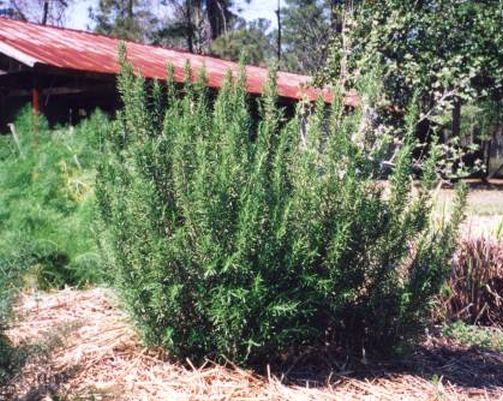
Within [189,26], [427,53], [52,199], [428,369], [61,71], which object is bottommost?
[428,369]

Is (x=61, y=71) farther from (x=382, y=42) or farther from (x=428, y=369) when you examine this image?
(x=428, y=369)

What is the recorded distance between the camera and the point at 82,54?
11.4 m

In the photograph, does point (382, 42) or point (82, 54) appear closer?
point (382, 42)

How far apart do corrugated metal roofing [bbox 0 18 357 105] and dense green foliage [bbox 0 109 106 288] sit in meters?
1.91

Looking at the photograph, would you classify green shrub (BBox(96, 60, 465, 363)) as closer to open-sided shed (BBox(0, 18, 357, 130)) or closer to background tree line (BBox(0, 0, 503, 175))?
background tree line (BBox(0, 0, 503, 175))

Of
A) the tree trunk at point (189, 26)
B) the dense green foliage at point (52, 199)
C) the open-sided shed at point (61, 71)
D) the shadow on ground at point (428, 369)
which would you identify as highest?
the tree trunk at point (189, 26)

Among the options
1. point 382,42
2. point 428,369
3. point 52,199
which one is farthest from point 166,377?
point 382,42

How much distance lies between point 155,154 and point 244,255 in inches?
23.0

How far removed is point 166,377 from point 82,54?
9630 mm

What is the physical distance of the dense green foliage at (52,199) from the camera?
4355mm

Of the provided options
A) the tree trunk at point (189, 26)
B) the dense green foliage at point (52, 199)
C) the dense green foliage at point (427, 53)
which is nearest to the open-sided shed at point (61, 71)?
the dense green foliage at point (427, 53)

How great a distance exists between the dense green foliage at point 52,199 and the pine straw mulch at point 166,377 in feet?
2.19

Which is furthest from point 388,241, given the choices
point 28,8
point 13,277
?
Answer: point 28,8

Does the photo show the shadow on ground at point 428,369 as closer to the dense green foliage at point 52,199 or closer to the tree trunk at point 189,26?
the dense green foliage at point 52,199
